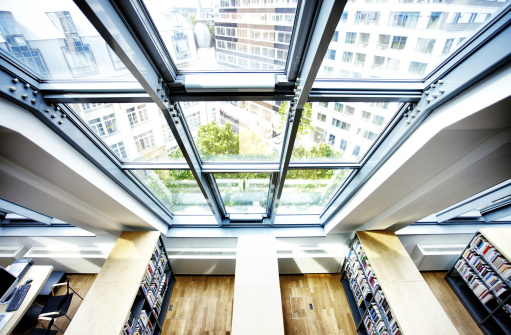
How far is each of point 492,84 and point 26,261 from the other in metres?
6.13

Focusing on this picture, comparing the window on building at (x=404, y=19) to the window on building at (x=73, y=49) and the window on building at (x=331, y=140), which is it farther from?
the window on building at (x=73, y=49)

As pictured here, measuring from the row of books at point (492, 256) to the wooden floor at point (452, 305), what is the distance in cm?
106

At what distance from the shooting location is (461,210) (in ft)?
12.4

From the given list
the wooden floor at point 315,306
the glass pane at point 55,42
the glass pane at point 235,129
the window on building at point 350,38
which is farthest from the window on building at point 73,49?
the wooden floor at point 315,306

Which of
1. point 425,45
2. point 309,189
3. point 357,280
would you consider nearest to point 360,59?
point 425,45

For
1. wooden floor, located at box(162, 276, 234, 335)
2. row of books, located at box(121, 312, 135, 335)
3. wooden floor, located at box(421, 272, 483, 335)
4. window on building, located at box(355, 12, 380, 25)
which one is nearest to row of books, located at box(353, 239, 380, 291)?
wooden floor, located at box(421, 272, 483, 335)

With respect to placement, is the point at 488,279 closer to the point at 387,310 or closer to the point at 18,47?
the point at 387,310

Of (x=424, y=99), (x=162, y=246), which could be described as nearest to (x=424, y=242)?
(x=424, y=99)

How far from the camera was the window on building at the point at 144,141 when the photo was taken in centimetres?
244

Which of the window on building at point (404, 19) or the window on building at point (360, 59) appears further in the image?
the window on building at point (360, 59)

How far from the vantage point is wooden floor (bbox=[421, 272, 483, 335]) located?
3623mm

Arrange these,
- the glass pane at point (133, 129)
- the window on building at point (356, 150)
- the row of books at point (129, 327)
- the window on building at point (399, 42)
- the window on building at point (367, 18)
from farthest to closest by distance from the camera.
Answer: the row of books at point (129, 327)
the window on building at point (356, 150)
the glass pane at point (133, 129)
the window on building at point (399, 42)
the window on building at point (367, 18)

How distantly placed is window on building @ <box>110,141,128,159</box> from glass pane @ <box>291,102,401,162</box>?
1974 mm

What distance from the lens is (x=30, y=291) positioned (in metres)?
3.36
